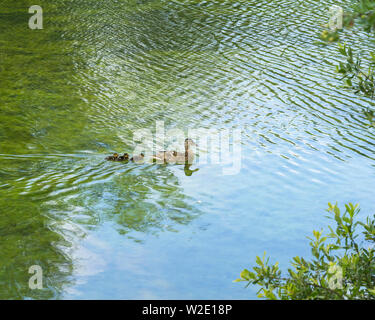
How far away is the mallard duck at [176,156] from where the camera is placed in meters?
8.45

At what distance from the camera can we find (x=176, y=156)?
8422mm

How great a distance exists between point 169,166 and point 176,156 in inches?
11.0

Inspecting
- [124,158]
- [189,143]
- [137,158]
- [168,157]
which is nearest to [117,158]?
[124,158]

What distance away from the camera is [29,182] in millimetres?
7895

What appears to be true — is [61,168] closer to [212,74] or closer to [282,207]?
[282,207]

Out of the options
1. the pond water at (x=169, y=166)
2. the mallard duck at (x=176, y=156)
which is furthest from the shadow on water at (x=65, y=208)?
the mallard duck at (x=176, y=156)

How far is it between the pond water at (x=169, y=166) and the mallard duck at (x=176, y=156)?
154 mm

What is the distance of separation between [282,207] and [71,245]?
2892mm

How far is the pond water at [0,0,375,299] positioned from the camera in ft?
20.8

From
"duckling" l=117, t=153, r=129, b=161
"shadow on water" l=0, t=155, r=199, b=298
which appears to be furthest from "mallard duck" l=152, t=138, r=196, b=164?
"duckling" l=117, t=153, r=129, b=161

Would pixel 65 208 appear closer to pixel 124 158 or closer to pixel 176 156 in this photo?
pixel 124 158

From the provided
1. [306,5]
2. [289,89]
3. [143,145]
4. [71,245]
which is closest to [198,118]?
[143,145]

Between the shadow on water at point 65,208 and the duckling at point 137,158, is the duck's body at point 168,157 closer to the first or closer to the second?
the duckling at point 137,158

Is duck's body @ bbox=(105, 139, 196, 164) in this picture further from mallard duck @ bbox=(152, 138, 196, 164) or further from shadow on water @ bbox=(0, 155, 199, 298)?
shadow on water @ bbox=(0, 155, 199, 298)
